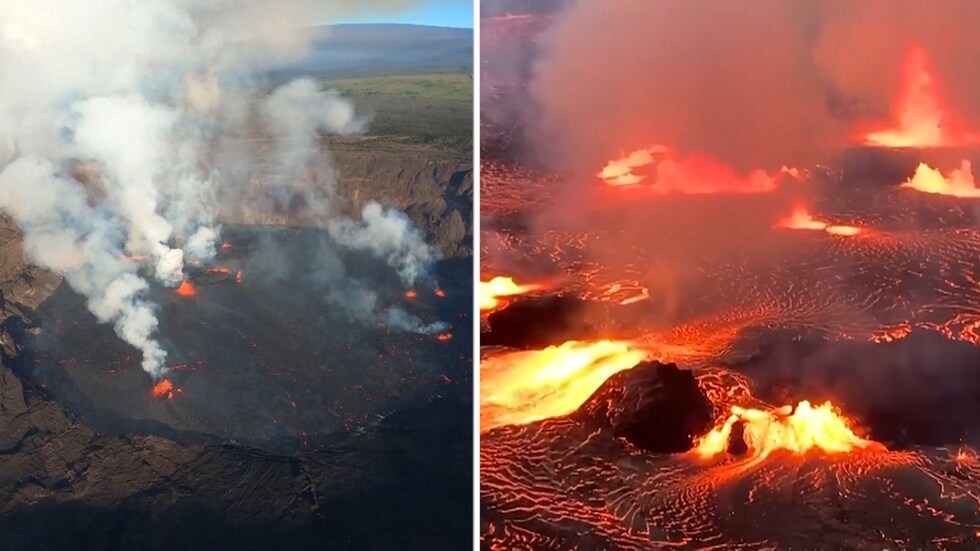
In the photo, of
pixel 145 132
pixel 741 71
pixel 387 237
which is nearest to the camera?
pixel 741 71

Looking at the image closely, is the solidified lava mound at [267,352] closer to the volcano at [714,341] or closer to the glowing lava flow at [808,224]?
the volcano at [714,341]

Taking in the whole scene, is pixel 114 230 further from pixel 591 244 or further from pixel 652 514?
pixel 652 514

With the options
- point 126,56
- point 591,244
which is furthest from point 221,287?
point 591,244

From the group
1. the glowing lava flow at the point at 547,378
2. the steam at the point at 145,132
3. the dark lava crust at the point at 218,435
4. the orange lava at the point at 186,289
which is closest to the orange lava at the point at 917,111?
the glowing lava flow at the point at 547,378

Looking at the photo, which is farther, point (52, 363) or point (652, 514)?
point (52, 363)

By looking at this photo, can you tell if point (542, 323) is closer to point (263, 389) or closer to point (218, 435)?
point (263, 389)

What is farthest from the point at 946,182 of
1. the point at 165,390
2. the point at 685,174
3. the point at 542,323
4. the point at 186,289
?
the point at 165,390
